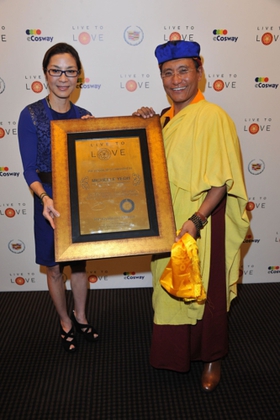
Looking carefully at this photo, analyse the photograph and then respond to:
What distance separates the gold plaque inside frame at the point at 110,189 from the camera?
62.2 inches

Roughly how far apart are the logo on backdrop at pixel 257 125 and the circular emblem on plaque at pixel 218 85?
30 cm

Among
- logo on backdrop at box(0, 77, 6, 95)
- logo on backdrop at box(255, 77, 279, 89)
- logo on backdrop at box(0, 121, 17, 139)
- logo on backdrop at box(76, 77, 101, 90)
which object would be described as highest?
logo on backdrop at box(0, 77, 6, 95)

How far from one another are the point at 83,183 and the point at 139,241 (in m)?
0.36

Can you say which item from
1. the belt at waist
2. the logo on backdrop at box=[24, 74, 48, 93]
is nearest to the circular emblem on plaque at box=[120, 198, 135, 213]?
the belt at waist

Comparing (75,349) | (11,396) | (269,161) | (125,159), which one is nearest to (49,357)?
(75,349)

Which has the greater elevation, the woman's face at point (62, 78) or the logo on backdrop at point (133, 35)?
the logo on backdrop at point (133, 35)

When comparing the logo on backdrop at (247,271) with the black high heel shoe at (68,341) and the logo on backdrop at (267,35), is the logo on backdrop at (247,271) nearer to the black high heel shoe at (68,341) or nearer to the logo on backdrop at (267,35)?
the black high heel shoe at (68,341)

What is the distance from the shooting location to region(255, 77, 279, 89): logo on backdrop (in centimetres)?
265

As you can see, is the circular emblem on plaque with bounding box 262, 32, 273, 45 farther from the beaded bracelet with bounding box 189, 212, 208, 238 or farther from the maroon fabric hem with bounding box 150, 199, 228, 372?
the beaded bracelet with bounding box 189, 212, 208, 238

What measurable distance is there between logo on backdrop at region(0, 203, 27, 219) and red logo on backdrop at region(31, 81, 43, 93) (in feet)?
2.70

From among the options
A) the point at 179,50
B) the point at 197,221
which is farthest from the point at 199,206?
the point at 179,50

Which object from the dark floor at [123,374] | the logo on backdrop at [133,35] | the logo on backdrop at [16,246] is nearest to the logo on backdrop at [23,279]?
the logo on backdrop at [16,246]

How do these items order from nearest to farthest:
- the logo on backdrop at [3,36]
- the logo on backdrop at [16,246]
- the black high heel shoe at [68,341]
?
the black high heel shoe at [68,341] < the logo on backdrop at [3,36] < the logo on backdrop at [16,246]

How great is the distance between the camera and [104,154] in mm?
1701
